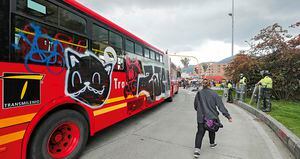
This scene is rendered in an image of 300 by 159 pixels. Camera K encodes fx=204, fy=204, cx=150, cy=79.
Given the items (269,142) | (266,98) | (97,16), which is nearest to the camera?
(97,16)

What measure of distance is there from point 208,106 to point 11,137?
3.37 m

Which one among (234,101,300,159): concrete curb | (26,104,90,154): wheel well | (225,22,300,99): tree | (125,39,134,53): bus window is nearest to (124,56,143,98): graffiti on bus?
(125,39,134,53): bus window

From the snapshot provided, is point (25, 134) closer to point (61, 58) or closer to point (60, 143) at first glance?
point (60, 143)

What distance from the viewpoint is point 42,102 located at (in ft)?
10.0

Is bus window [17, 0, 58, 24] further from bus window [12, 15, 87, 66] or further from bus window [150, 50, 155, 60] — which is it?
bus window [150, 50, 155, 60]

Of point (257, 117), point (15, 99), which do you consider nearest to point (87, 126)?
point (15, 99)

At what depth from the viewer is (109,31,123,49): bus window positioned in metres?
5.12

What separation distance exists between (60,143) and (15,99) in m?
1.26

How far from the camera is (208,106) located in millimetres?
4184

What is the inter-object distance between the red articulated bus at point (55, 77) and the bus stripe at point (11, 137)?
0.01 metres

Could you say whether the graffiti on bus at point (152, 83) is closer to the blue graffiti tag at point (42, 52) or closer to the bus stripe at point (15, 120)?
the blue graffiti tag at point (42, 52)

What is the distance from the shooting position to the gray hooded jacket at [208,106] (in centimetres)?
414

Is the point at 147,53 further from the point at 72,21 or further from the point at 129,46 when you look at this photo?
the point at 72,21

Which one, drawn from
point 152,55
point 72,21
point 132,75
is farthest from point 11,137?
point 152,55
